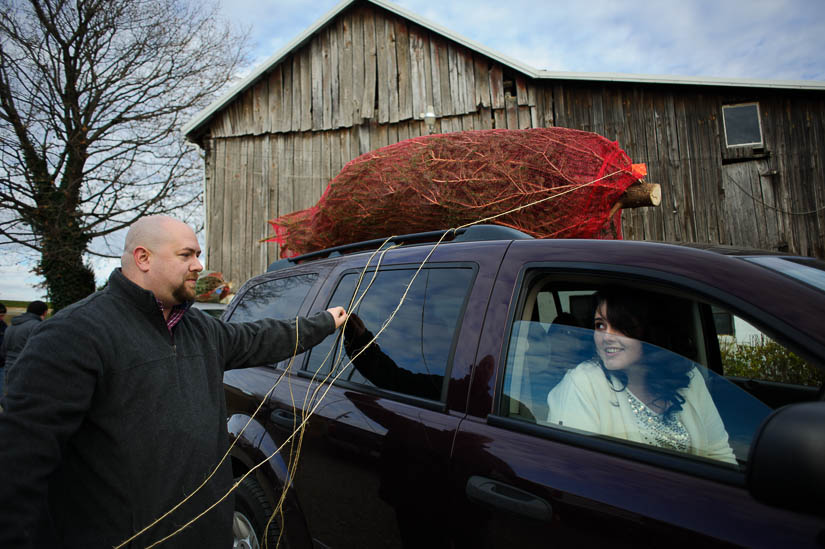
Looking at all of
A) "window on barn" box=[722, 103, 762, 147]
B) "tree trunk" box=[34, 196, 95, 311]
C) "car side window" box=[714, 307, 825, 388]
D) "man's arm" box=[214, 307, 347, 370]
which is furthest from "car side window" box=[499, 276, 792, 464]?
"tree trunk" box=[34, 196, 95, 311]

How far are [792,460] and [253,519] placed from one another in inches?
87.7

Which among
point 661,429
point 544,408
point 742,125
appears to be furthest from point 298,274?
point 742,125

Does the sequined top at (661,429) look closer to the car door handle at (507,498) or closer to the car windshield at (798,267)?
the car door handle at (507,498)

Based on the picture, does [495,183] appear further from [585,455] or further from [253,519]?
[253,519]

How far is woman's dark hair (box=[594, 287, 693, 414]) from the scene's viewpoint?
1.43m

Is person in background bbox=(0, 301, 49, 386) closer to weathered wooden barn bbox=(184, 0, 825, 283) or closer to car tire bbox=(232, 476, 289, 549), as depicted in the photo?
weathered wooden barn bbox=(184, 0, 825, 283)

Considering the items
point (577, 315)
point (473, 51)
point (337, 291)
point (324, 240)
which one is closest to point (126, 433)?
point (337, 291)

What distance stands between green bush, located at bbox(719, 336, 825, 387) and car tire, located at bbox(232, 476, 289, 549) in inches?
81.3

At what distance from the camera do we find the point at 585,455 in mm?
1331

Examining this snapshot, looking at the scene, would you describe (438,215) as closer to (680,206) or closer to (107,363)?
(107,363)

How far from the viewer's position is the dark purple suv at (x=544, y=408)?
1.14m

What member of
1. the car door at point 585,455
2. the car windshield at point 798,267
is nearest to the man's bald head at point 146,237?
the car door at point 585,455

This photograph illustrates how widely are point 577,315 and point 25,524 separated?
191cm

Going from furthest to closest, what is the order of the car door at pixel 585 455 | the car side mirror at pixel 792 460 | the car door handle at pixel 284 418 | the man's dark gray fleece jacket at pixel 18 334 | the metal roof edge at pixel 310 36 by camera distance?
1. the metal roof edge at pixel 310 36
2. the man's dark gray fleece jacket at pixel 18 334
3. the car door handle at pixel 284 418
4. the car door at pixel 585 455
5. the car side mirror at pixel 792 460
